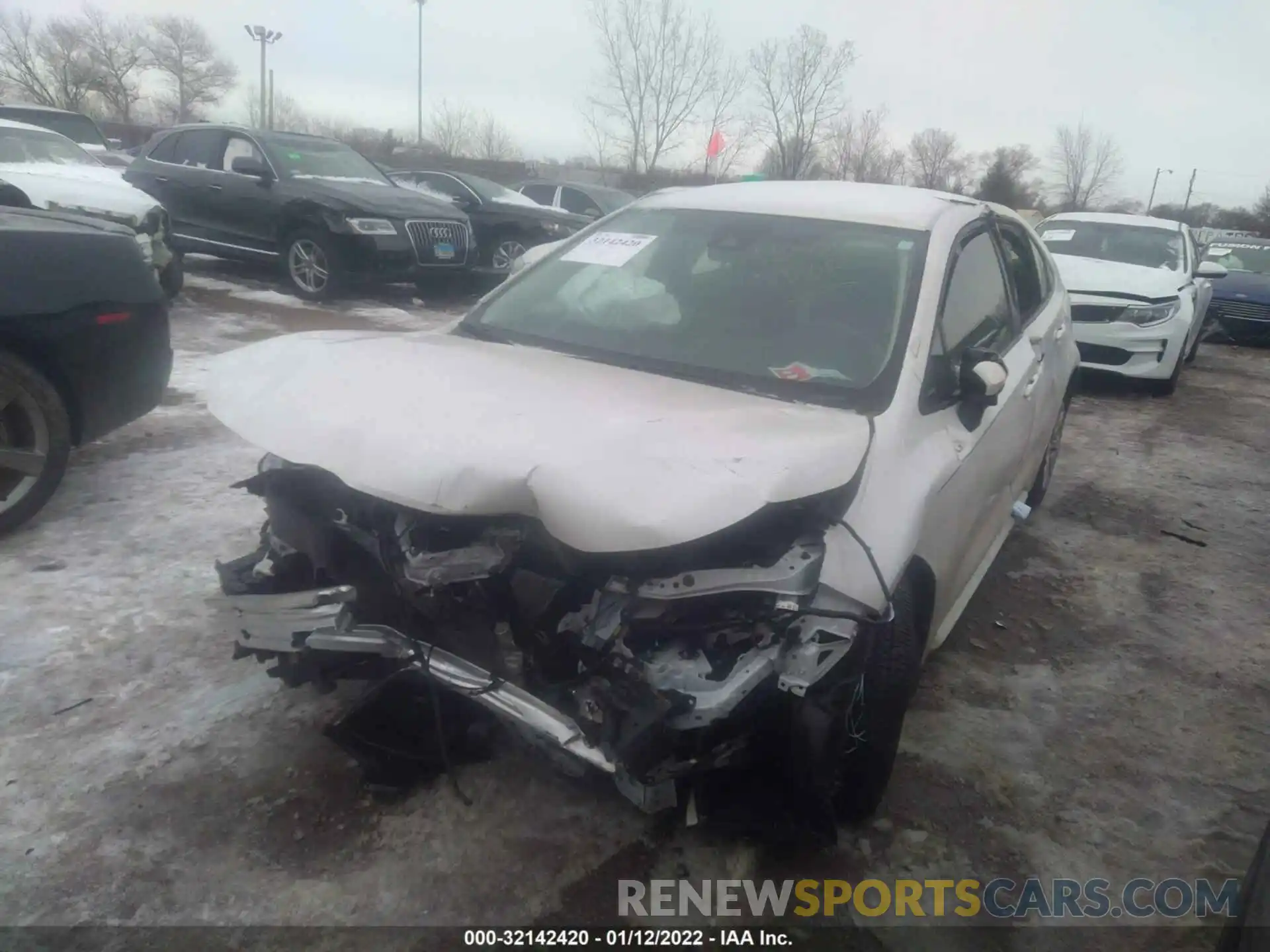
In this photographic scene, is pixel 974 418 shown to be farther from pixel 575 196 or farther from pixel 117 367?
pixel 575 196

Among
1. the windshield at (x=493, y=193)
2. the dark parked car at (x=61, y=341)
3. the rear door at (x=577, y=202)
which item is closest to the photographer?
the dark parked car at (x=61, y=341)

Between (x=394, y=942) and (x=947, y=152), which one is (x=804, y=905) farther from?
(x=947, y=152)

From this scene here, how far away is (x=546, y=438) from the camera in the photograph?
6.91 feet

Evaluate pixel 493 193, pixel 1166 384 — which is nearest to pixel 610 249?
pixel 1166 384

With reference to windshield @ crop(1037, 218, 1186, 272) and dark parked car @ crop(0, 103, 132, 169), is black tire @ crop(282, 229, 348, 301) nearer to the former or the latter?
dark parked car @ crop(0, 103, 132, 169)

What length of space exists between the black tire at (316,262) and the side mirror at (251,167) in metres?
0.64

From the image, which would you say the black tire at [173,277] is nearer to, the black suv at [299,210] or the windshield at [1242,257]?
the black suv at [299,210]

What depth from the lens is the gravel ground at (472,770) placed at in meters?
2.25

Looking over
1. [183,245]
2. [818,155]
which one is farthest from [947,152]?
[183,245]

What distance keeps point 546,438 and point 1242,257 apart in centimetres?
1625

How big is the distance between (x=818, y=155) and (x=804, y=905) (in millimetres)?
28031

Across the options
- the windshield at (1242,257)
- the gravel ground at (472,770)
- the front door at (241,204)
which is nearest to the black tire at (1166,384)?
the gravel ground at (472,770)

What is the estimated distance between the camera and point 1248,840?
8.68ft

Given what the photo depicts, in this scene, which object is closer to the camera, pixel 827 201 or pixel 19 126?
pixel 827 201
